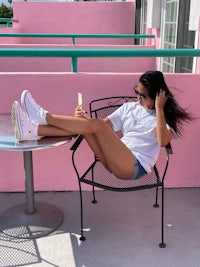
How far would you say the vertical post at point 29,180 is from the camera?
2574mm

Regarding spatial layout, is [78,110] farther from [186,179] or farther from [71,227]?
[186,179]

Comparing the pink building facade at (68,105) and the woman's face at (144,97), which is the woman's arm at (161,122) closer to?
the woman's face at (144,97)

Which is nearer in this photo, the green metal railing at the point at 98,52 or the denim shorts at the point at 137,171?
the denim shorts at the point at 137,171

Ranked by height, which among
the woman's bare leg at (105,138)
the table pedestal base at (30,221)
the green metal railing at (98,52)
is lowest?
the table pedestal base at (30,221)

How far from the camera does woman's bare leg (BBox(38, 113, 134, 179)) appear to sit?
7.38ft

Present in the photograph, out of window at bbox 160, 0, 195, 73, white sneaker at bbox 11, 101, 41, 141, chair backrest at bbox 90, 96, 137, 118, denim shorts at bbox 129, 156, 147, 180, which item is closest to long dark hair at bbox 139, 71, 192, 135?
denim shorts at bbox 129, 156, 147, 180

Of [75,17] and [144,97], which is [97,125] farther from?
[75,17]

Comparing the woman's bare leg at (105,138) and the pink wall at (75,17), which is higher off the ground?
the pink wall at (75,17)

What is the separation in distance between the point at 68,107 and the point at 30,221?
97 centimetres

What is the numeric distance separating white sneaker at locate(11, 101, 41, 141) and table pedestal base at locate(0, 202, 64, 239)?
799 mm

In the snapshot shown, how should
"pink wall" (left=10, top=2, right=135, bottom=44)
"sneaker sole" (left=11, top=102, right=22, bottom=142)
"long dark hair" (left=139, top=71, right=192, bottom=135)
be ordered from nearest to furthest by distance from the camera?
"sneaker sole" (left=11, top=102, right=22, bottom=142) → "long dark hair" (left=139, top=71, right=192, bottom=135) → "pink wall" (left=10, top=2, right=135, bottom=44)

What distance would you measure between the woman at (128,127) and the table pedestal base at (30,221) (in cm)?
63

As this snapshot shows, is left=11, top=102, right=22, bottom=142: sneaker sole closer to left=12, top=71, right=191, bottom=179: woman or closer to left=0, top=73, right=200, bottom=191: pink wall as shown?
left=12, top=71, right=191, bottom=179: woman

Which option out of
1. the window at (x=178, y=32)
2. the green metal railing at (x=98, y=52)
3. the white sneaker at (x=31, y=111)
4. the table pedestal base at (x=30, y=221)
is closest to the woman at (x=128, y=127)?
the white sneaker at (x=31, y=111)
